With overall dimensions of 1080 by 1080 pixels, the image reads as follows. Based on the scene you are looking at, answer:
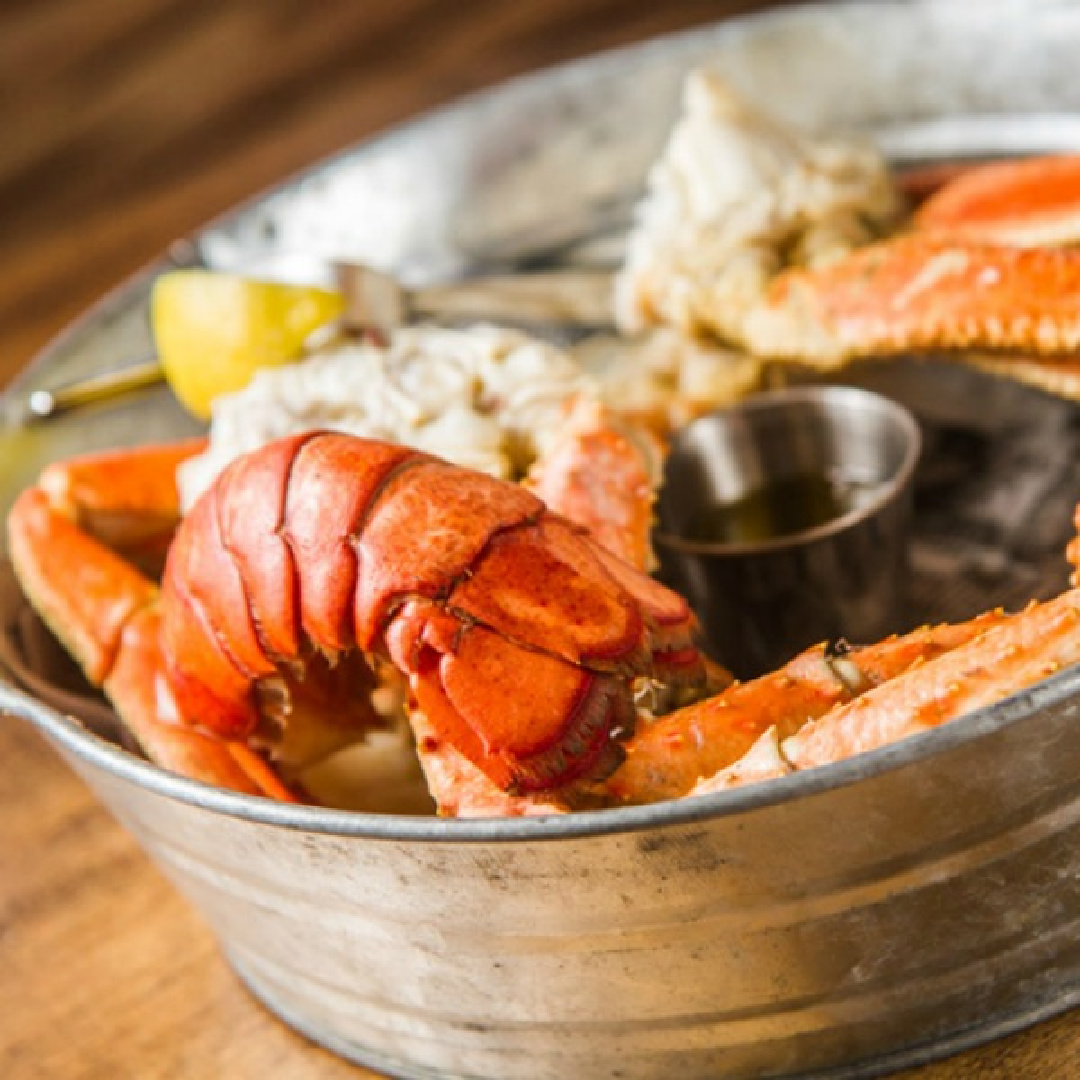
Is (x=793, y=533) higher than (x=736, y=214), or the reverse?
(x=736, y=214)

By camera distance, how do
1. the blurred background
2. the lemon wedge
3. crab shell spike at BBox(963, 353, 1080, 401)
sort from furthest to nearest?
the blurred background
the lemon wedge
crab shell spike at BBox(963, 353, 1080, 401)

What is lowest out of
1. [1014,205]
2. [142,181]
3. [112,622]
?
[142,181]

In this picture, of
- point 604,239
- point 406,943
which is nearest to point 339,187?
point 604,239

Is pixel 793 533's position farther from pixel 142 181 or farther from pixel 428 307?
pixel 142 181

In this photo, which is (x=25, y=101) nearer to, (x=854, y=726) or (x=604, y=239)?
(x=604, y=239)

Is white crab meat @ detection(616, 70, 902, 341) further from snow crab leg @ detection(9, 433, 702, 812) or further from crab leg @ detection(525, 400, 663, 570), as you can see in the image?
snow crab leg @ detection(9, 433, 702, 812)

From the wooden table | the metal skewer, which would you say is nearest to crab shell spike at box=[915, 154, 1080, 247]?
the metal skewer

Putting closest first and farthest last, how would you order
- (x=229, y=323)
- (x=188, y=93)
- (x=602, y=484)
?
(x=602, y=484) → (x=229, y=323) → (x=188, y=93)

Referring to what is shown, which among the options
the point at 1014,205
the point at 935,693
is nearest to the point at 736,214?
the point at 1014,205
